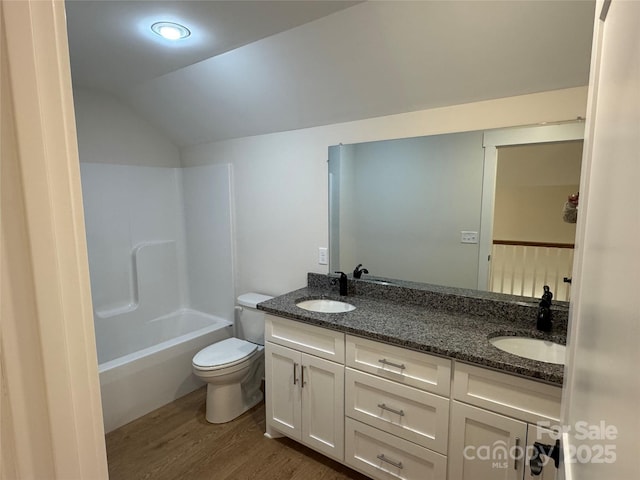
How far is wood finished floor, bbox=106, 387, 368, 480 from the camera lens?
6.09 ft

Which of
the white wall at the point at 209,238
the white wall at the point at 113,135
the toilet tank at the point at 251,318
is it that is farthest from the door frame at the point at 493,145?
the white wall at the point at 113,135

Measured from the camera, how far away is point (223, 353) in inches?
92.0

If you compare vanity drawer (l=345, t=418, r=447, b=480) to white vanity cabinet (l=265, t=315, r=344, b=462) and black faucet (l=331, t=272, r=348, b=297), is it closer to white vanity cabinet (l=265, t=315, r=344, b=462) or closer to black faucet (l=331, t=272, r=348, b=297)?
white vanity cabinet (l=265, t=315, r=344, b=462)

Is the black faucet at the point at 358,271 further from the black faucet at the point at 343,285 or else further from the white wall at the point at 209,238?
the white wall at the point at 209,238

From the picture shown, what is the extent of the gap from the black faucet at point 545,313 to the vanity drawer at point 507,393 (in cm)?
45

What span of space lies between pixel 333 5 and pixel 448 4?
1.58 ft

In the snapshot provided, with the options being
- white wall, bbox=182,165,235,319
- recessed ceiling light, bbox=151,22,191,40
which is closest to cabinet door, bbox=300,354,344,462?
white wall, bbox=182,165,235,319

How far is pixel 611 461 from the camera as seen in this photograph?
1.29ft

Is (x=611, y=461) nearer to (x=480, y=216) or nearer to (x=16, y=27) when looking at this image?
(x=16, y=27)

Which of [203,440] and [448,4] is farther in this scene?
[203,440]

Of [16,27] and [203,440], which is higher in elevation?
[16,27]

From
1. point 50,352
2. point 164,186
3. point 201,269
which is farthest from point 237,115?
point 50,352

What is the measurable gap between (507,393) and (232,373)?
1.65 metres

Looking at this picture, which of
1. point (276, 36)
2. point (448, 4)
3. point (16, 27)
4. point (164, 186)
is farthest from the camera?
point (164, 186)
